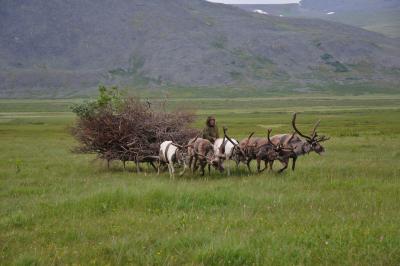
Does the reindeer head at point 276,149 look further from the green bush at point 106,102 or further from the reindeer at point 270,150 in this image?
the green bush at point 106,102

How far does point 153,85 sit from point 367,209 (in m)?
170

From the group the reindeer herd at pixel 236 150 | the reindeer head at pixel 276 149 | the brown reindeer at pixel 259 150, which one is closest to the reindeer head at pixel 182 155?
the reindeer herd at pixel 236 150

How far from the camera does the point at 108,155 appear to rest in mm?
21656

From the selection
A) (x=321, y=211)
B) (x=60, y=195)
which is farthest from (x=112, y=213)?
(x=321, y=211)

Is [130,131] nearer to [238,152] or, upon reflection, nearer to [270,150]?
[238,152]

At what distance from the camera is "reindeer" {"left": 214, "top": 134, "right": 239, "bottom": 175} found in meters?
19.0

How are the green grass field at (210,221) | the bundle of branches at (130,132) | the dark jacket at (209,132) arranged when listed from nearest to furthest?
the green grass field at (210,221) → the dark jacket at (209,132) → the bundle of branches at (130,132)

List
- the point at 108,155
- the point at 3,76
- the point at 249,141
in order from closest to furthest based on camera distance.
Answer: the point at 249,141, the point at 108,155, the point at 3,76

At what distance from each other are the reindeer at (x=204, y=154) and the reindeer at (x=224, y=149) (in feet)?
0.48

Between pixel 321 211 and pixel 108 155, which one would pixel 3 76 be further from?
pixel 321 211

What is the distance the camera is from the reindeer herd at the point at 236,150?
746 inches

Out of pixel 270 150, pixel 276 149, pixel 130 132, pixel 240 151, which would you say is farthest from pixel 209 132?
pixel 130 132

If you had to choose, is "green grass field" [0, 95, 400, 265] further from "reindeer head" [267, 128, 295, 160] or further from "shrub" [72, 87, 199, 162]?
"shrub" [72, 87, 199, 162]

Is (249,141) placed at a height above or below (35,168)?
above
